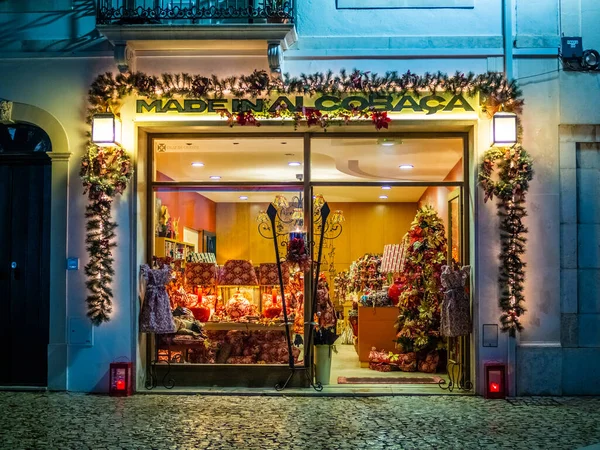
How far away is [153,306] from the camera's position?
1046cm

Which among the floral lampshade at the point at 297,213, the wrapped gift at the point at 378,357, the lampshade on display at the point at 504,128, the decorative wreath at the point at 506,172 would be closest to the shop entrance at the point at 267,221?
the floral lampshade at the point at 297,213

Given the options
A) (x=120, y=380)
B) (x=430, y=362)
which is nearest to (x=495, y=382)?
(x=430, y=362)

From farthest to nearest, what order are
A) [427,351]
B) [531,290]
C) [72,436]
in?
[427,351], [531,290], [72,436]

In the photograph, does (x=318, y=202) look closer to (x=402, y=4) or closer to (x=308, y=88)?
(x=308, y=88)

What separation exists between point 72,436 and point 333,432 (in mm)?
2436

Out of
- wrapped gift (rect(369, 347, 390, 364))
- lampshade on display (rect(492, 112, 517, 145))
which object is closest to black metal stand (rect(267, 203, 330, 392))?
wrapped gift (rect(369, 347, 390, 364))

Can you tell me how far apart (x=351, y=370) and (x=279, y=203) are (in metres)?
2.71

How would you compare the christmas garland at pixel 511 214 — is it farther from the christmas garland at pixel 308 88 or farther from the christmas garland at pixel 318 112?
the christmas garland at pixel 308 88

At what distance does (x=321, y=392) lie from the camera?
33.9ft

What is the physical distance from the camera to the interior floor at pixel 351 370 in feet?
37.5

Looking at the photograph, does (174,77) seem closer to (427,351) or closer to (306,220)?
(306,220)

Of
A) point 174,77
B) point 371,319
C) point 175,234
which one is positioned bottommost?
point 371,319

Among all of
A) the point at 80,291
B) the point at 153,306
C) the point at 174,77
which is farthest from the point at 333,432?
the point at 174,77

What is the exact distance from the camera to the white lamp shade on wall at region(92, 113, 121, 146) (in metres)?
10.1
